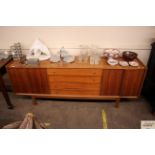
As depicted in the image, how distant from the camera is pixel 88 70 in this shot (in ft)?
5.82

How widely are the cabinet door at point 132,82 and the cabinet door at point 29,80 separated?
1097 mm

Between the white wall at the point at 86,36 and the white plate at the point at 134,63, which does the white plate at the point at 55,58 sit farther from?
the white plate at the point at 134,63

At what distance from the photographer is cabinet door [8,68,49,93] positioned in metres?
1.85

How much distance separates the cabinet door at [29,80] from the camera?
6.07ft

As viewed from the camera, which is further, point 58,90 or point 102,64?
point 58,90

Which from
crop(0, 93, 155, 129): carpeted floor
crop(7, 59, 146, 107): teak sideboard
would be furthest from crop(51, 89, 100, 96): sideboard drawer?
crop(0, 93, 155, 129): carpeted floor

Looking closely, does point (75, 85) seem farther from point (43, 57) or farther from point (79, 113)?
point (43, 57)

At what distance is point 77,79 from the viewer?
185 centimetres

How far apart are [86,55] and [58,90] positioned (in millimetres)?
660

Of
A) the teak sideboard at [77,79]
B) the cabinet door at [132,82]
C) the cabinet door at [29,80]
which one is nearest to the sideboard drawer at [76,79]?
the teak sideboard at [77,79]

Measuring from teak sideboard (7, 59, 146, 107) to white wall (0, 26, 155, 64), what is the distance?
28 cm
